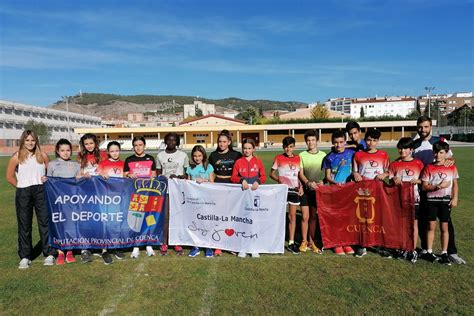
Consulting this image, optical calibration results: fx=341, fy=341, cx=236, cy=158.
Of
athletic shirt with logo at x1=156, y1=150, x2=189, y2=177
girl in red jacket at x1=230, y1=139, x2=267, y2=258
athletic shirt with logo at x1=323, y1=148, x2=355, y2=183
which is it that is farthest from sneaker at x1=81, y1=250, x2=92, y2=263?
athletic shirt with logo at x1=323, y1=148, x2=355, y2=183

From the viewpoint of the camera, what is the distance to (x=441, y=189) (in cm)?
497

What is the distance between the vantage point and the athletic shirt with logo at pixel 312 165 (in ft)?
18.7

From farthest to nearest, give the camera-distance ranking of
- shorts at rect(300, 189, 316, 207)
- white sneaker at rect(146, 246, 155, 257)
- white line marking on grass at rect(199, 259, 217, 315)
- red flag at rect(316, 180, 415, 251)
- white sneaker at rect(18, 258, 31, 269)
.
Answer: shorts at rect(300, 189, 316, 207) < white sneaker at rect(146, 246, 155, 257) < red flag at rect(316, 180, 415, 251) < white sneaker at rect(18, 258, 31, 269) < white line marking on grass at rect(199, 259, 217, 315)

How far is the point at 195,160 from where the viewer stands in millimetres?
5887

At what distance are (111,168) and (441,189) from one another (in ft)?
17.2

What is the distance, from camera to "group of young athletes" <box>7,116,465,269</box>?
16.6ft

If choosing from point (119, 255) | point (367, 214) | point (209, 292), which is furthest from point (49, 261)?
point (367, 214)

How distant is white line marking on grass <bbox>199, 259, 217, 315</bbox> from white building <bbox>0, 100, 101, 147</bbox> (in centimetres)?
5694

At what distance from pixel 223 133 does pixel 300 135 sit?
55188 mm

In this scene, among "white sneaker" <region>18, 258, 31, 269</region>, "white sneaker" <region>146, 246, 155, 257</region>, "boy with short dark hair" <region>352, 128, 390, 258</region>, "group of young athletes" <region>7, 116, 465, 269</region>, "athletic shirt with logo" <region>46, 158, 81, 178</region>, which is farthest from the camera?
"white sneaker" <region>146, 246, 155, 257</region>

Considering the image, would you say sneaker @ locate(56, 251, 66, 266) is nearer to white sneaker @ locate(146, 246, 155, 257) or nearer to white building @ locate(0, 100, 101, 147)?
white sneaker @ locate(146, 246, 155, 257)

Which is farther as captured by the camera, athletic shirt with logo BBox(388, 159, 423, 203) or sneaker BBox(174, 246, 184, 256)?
sneaker BBox(174, 246, 184, 256)

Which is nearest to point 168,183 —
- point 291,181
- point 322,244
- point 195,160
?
point 195,160

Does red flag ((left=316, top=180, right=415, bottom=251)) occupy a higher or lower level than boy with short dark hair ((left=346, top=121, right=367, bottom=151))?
lower
